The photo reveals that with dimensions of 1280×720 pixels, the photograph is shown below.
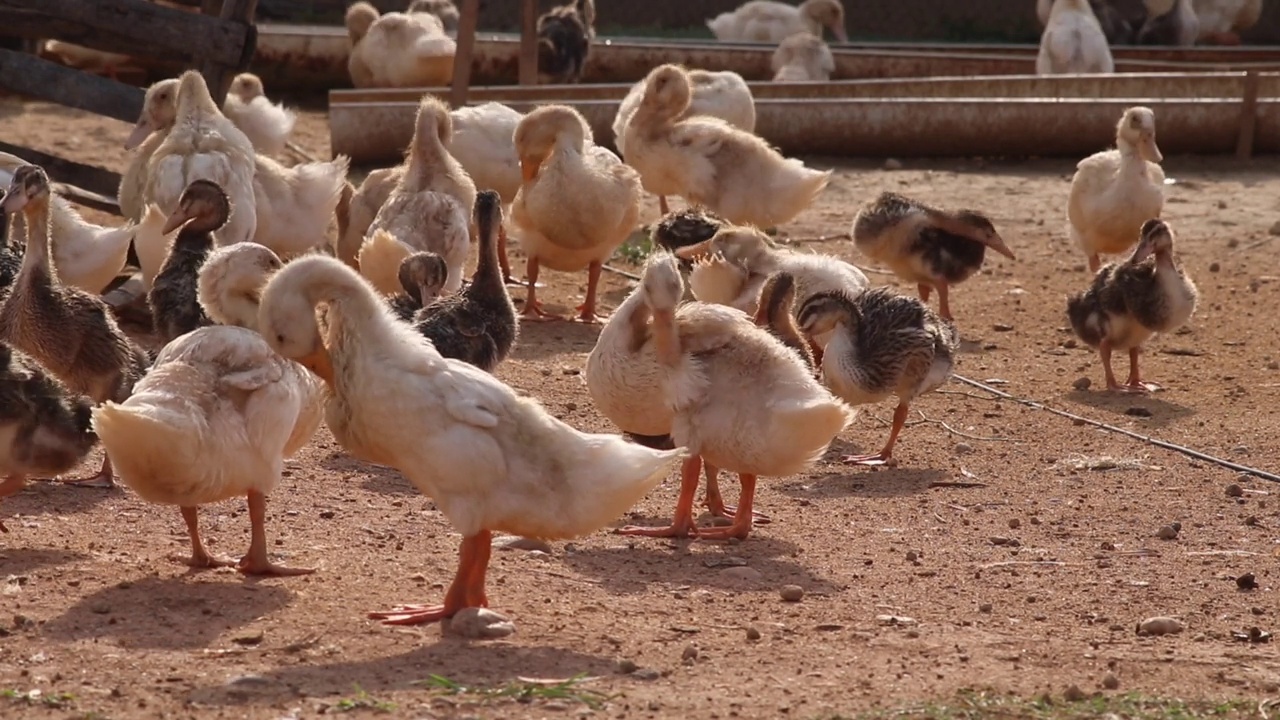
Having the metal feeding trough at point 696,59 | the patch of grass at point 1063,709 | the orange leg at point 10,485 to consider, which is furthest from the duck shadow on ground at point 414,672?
the metal feeding trough at point 696,59

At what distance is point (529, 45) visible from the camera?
53.5 feet

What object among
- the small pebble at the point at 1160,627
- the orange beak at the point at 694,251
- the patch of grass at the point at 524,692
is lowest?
the small pebble at the point at 1160,627

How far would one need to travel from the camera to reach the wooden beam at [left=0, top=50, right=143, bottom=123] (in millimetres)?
11969

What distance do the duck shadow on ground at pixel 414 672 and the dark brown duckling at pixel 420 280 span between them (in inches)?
124

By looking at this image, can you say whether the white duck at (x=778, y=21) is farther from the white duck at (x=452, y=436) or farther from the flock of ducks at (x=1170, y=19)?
the white duck at (x=452, y=436)

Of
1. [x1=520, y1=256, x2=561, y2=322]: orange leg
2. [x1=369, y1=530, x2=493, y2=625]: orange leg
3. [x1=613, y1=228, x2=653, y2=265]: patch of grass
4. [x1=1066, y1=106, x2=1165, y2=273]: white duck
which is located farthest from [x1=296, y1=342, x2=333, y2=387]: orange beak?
[x1=1066, y1=106, x2=1165, y2=273]: white duck

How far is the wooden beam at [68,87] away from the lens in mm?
11969

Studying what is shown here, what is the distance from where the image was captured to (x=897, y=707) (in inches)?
198

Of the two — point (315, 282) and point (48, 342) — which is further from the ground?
point (315, 282)

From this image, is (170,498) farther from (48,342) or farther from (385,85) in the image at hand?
(385,85)

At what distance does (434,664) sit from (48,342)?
123 inches

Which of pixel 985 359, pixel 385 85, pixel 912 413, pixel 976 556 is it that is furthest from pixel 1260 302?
pixel 385 85

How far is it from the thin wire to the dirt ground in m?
0.05

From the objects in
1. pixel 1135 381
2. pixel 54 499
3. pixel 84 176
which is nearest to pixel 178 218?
pixel 54 499
